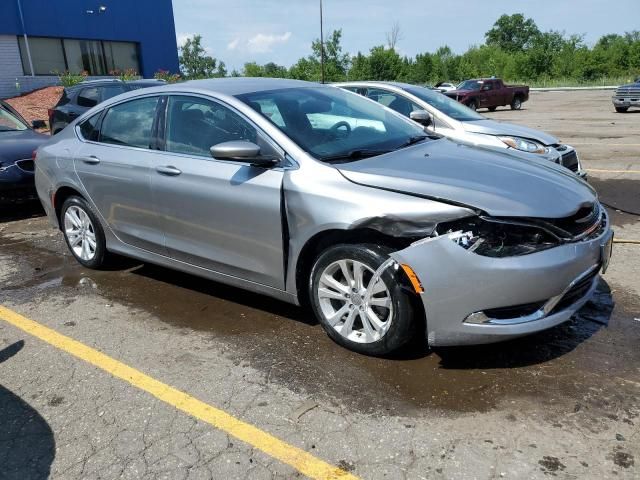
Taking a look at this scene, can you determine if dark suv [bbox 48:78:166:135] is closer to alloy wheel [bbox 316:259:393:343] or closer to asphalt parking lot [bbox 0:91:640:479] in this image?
asphalt parking lot [bbox 0:91:640:479]

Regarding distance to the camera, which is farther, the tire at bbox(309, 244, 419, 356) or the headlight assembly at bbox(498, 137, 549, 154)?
the headlight assembly at bbox(498, 137, 549, 154)

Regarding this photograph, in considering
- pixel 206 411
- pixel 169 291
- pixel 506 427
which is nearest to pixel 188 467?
pixel 206 411

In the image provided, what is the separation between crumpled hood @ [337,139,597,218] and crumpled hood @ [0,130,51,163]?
5614 millimetres

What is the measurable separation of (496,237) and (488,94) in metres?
26.3

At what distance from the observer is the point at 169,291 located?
15.9 ft

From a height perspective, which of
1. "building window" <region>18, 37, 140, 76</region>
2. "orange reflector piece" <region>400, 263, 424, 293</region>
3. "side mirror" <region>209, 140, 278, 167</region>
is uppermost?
"building window" <region>18, 37, 140, 76</region>

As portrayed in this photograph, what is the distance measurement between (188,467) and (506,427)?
1.53 metres

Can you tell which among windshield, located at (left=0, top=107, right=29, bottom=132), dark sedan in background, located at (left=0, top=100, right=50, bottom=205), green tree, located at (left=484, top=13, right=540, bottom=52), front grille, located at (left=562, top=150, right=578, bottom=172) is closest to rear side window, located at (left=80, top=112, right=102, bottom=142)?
dark sedan in background, located at (left=0, top=100, right=50, bottom=205)

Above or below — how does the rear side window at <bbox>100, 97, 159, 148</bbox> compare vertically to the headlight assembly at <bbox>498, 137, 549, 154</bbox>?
above

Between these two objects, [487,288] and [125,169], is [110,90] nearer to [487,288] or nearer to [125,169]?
[125,169]

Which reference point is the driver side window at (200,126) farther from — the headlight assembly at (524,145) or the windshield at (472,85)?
the windshield at (472,85)

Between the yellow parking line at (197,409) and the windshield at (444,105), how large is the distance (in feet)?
17.9

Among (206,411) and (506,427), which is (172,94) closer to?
(206,411)

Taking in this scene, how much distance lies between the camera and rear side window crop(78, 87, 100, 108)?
11557 millimetres
